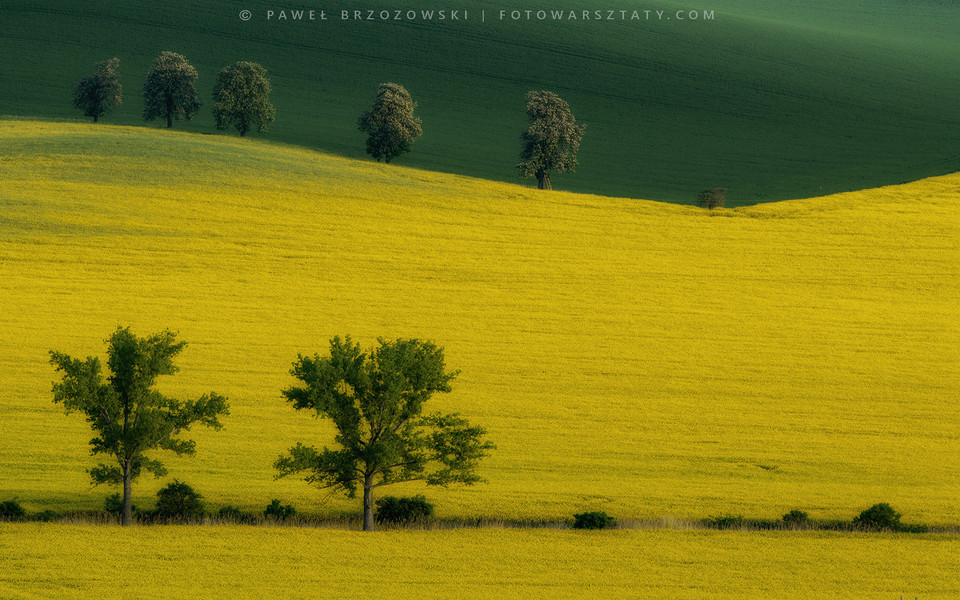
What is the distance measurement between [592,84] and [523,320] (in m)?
56.3

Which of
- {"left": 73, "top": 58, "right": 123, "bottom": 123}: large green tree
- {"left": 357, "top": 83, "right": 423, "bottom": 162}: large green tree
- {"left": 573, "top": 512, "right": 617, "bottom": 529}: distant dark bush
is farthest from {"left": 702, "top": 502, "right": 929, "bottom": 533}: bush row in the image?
{"left": 73, "top": 58, "right": 123, "bottom": 123}: large green tree

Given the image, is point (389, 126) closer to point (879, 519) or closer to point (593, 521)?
point (593, 521)

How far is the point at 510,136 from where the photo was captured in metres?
80.8

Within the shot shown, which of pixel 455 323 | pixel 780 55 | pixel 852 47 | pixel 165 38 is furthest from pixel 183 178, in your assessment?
pixel 852 47

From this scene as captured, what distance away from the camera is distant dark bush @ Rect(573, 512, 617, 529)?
24078 mm

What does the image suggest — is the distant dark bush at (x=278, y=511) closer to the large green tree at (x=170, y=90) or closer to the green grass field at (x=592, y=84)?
the green grass field at (x=592, y=84)

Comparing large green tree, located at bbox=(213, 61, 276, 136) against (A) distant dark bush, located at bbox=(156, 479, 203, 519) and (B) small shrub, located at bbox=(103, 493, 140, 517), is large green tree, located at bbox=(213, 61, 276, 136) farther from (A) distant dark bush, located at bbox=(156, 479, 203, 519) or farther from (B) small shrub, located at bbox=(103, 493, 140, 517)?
(A) distant dark bush, located at bbox=(156, 479, 203, 519)

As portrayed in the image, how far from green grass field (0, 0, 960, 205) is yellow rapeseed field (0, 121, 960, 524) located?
44.6ft

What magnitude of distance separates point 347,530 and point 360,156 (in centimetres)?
4630

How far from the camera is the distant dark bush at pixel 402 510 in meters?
25.0

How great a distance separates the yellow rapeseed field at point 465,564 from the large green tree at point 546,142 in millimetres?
41258

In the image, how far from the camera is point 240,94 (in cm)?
6894

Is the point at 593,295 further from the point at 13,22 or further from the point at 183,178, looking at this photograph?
the point at 13,22

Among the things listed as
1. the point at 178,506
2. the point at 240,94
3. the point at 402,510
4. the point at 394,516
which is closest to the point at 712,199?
the point at 240,94
